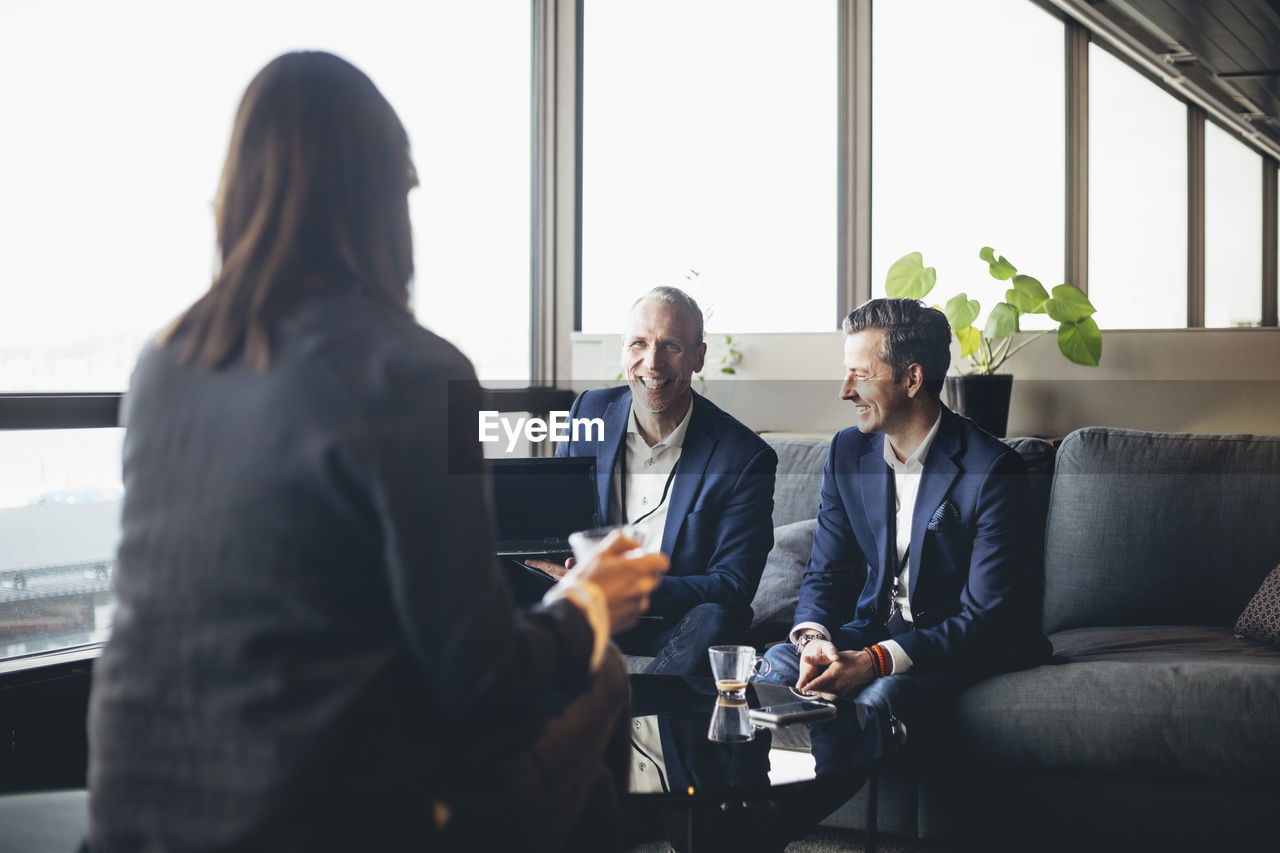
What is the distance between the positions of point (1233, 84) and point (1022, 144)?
8.34 ft

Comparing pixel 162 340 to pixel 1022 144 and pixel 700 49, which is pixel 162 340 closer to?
pixel 700 49

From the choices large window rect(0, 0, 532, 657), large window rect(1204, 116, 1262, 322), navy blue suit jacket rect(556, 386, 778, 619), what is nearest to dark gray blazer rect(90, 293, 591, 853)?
large window rect(0, 0, 532, 657)

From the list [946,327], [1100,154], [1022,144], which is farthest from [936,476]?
[1100,154]

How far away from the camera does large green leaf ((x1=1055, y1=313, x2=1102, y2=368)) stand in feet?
10.8

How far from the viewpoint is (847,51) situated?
4.24 metres

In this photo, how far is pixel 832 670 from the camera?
78.7 inches

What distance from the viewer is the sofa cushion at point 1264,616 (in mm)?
2369

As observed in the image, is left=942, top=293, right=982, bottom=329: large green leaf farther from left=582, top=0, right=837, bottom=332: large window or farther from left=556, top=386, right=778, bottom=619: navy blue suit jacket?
left=556, top=386, right=778, bottom=619: navy blue suit jacket

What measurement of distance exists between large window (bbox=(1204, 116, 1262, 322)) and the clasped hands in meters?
5.40

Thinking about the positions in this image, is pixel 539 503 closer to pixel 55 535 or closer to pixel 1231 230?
pixel 55 535

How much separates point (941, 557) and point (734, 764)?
931 millimetres

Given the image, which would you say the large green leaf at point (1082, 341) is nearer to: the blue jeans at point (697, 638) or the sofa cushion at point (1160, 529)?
the sofa cushion at point (1160, 529)

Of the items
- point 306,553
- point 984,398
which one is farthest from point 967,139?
point 306,553

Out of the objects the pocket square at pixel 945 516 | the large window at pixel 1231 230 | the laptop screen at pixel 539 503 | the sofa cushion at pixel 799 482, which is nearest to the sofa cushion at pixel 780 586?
the sofa cushion at pixel 799 482
